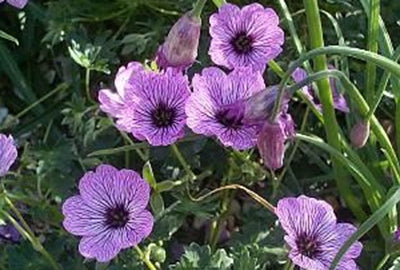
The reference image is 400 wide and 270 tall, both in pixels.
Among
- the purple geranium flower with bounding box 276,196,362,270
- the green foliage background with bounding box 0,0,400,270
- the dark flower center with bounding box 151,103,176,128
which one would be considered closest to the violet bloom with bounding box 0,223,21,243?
the green foliage background with bounding box 0,0,400,270

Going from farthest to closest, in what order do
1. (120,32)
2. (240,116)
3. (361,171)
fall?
(120,32) → (361,171) → (240,116)

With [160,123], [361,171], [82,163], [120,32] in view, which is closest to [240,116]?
[160,123]

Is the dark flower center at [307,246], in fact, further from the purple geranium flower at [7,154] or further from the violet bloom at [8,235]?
the violet bloom at [8,235]

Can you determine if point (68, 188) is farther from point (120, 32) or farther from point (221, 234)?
point (120, 32)

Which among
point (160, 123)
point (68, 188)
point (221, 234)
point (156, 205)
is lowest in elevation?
point (221, 234)

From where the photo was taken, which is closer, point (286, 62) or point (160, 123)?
point (160, 123)

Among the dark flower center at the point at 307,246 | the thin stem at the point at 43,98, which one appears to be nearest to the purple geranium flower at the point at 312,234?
the dark flower center at the point at 307,246

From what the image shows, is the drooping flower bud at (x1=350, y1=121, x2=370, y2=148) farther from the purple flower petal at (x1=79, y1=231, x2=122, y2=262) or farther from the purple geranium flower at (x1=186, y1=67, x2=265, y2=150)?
the purple flower petal at (x1=79, y1=231, x2=122, y2=262)
